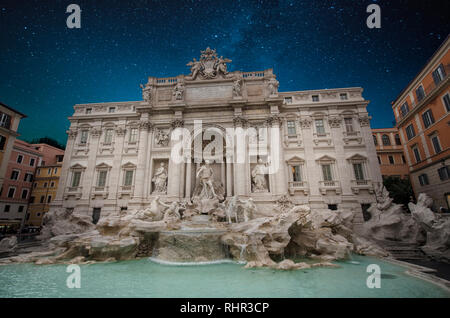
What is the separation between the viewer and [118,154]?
1848cm

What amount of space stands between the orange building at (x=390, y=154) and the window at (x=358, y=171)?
13.7 metres

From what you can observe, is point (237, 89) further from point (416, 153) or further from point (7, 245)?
point (7, 245)

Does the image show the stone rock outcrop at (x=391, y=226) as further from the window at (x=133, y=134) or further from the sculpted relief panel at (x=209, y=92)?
the window at (x=133, y=134)

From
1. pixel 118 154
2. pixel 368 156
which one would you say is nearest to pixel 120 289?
pixel 118 154

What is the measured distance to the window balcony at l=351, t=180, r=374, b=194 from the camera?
15.5 metres

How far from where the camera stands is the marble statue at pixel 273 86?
57.4ft

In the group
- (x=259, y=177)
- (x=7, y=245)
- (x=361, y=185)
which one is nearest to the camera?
(x=7, y=245)

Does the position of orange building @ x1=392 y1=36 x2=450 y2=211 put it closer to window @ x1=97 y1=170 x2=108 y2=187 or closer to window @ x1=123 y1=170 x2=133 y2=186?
window @ x1=123 y1=170 x2=133 y2=186

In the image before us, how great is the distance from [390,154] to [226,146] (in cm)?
2536

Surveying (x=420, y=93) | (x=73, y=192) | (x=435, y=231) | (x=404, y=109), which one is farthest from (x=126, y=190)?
(x=404, y=109)

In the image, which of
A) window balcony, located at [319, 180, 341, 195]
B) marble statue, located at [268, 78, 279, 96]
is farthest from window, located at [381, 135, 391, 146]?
marble statue, located at [268, 78, 279, 96]

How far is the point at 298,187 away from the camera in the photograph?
16.1 meters

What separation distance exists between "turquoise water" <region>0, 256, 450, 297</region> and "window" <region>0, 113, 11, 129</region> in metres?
16.2
